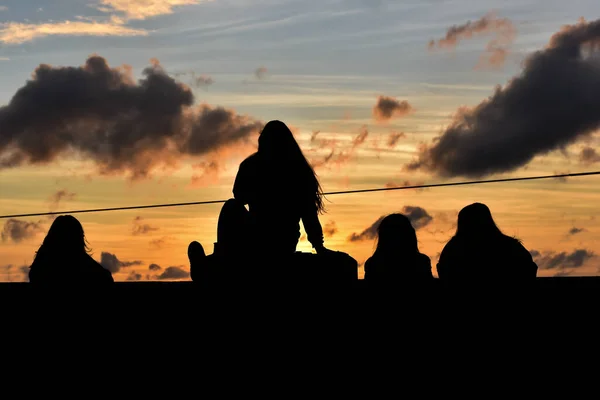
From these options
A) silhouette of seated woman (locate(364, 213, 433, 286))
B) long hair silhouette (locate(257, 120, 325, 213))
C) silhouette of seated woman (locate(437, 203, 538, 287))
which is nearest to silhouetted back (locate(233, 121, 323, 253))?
long hair silhouette (locate(257, 120, 325, 213))

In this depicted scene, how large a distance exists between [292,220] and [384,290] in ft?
3.67

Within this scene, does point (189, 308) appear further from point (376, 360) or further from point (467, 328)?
→ point (467, 328)

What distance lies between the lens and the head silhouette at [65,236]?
24.9 ft

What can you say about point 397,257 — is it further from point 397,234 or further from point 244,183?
point 244,183

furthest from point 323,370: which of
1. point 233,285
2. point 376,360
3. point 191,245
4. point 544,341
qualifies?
point 191,245

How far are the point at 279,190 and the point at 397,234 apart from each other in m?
1.25

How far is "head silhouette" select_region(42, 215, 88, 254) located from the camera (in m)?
7.60

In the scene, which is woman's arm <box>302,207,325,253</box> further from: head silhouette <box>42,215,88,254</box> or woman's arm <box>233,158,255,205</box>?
head silhouette <box>42,215,88,254</box>

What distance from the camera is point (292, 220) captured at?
8.01 metres

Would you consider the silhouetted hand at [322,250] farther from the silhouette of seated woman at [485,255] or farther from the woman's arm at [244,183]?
the silhouette of seated woman at [485,255]

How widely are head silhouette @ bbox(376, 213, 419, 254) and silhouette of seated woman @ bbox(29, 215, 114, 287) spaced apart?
7.61 feet

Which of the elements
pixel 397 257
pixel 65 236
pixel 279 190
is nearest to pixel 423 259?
pixel 397 257

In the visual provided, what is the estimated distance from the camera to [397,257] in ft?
23.7

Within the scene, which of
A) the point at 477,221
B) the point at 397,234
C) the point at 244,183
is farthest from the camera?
the point at 244,183
